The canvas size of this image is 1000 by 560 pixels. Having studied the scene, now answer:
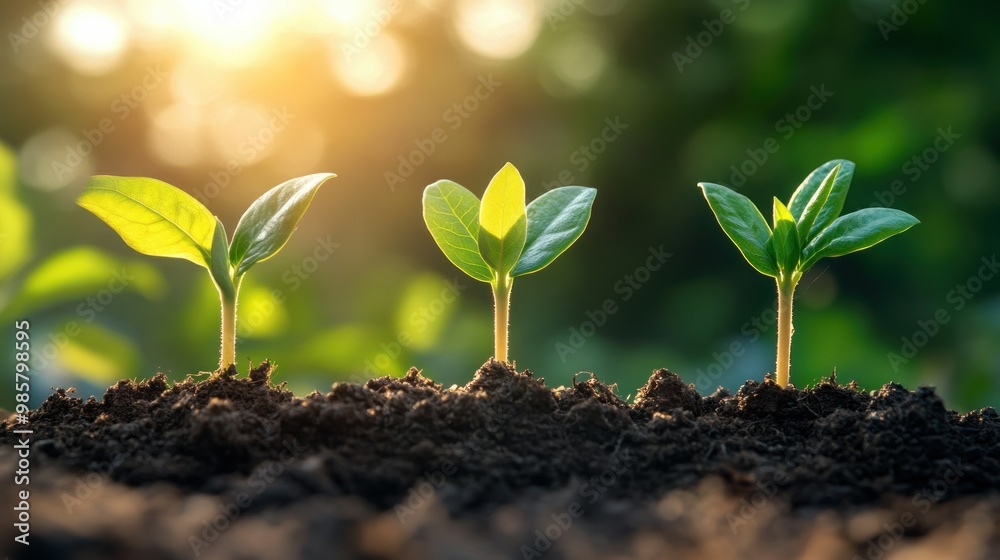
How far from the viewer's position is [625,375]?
2738mm

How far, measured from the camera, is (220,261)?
4.97 ft

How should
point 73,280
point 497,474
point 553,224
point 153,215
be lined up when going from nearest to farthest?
point 497,474 < point 153,215 < point 553,224 < point 73,280

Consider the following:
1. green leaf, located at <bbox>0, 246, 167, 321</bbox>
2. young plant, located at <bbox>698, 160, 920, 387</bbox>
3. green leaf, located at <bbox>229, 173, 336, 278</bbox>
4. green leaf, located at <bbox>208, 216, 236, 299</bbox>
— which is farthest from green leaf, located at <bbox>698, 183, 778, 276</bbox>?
green leaf, located at <bbox>0, 246, 167, 321</bbox>

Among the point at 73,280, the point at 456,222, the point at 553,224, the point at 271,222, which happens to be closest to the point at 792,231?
the point at 553,224

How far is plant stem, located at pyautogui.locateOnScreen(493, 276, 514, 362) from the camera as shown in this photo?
1578mm

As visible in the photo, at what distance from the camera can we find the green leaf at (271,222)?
1.47 metres

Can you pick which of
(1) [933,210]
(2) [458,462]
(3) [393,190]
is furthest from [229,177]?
(1) [933,210]

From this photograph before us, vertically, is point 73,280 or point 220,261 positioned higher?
point 73,280

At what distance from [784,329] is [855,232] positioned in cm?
25

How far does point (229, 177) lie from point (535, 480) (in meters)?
2.23

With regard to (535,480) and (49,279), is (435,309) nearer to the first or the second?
(49,279)

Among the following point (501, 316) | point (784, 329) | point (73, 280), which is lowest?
point (784, 329)

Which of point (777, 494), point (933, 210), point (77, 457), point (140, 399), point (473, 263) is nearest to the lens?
point (777, 494)

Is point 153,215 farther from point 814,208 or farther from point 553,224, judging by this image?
point 814,208
